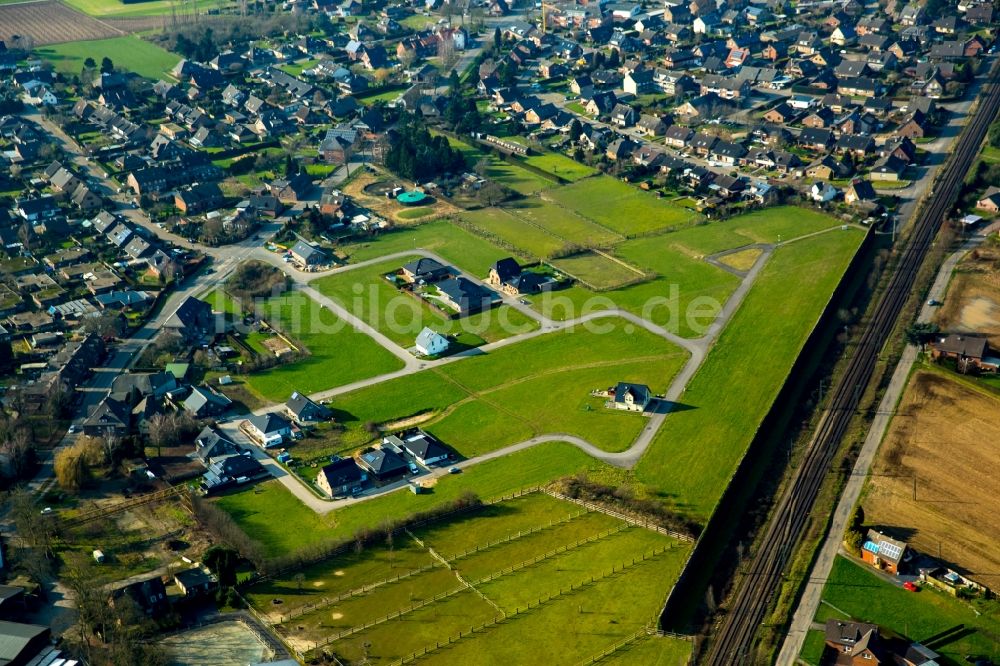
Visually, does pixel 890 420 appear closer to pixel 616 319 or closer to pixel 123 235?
pixel 616 319

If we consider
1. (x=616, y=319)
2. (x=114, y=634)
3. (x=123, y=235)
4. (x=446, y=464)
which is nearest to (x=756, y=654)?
(x=446, y=464)

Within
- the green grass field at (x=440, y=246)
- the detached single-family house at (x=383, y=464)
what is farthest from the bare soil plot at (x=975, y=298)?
the detached single-family house at (x=383, y=464)

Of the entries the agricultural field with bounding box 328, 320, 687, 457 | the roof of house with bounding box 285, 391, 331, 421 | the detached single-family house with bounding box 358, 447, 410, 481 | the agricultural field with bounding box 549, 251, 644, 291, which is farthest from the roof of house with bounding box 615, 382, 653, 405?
the roof of house with bounding box 285, 391, 331, 421

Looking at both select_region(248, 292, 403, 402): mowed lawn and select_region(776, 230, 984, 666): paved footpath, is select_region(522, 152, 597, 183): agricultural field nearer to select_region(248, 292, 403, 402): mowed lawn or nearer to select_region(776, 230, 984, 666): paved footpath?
select_region(248, 292, 403, 402): mowed lawn

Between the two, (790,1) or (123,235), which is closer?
(123,235)

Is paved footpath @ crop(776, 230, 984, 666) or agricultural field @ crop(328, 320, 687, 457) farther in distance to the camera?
agricultural field @ crop(328, 320, 687, 457)

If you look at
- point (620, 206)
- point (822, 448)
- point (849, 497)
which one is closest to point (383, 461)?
point (822, 448)

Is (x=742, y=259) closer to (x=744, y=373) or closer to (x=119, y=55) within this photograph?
(x=744, y=373)
